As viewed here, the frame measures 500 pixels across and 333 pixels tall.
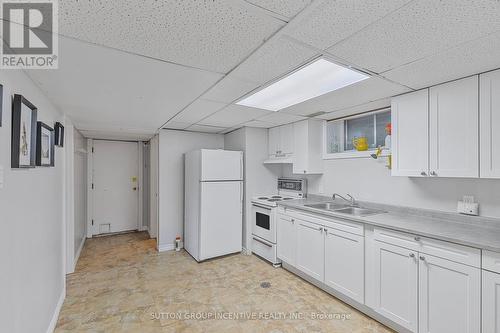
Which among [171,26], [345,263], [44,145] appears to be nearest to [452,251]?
[345,263]

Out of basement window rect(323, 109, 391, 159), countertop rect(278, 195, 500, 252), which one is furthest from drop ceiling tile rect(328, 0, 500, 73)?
basement window rect(323, 109, 391, 159)

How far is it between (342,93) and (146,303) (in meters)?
2.95

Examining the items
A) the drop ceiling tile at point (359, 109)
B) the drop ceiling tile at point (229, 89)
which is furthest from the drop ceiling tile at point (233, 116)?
the drop ceiling tile at point (359, 109)

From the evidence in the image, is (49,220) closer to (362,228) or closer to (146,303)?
(146,303)

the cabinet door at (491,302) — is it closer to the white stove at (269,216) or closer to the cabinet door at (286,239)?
the cabinet door at (286,239)

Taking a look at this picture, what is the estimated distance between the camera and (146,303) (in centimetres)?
255

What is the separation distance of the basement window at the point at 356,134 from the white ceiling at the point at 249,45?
61cm

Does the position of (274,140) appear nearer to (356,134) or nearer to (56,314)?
(356,134)

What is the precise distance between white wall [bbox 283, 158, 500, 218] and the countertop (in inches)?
2.9

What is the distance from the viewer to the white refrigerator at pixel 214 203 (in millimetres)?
3664

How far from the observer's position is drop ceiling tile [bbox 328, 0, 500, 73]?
110cm

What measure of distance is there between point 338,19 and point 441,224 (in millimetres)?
2040

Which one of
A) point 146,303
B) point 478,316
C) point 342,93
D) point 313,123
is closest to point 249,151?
point 313,123

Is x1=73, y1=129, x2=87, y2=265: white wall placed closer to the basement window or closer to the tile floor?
the tile floor
